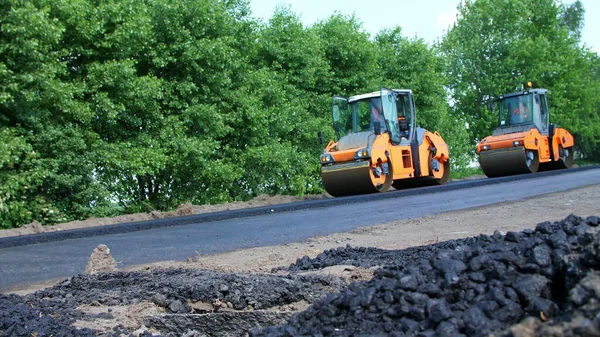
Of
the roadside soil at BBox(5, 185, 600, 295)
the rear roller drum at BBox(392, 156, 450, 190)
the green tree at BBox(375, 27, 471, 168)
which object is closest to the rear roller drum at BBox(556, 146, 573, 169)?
the green tree at BBox(375, 27, 471, 168)

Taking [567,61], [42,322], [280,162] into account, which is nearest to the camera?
[42,322]

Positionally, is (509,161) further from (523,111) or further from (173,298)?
(173,298)

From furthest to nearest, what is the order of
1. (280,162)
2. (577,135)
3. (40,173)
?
(577,135) < (280,162) < (40,173)

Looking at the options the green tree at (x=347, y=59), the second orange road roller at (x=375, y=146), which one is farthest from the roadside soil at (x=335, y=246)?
the green tree at (x=347, y=59)

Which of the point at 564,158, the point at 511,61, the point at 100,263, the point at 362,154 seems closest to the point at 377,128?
the point at 362,154

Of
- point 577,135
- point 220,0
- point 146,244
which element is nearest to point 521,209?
point 146,244

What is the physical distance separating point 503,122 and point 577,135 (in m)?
25.7

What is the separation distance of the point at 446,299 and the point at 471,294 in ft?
0.44

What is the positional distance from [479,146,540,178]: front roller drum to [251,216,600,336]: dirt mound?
2073cm

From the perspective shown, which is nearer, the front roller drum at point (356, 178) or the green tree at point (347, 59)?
the front roller drum at point (356, 178)

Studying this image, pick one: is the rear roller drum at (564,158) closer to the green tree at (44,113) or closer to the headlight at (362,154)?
the headlight at (362,154)

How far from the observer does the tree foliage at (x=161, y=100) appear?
16.3 m

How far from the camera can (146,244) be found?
970 centimetres

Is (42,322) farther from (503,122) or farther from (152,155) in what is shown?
(503,122)
